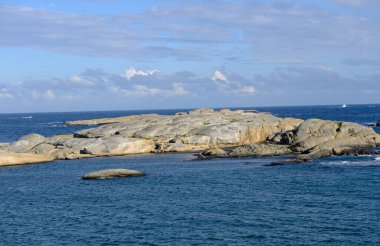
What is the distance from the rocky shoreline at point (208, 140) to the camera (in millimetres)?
92250

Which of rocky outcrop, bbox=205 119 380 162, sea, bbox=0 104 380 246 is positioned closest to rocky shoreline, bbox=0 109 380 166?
rocky outcrop, bbox=205 119 380 162

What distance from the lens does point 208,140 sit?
105 m

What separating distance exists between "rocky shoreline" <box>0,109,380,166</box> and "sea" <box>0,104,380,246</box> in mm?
10425

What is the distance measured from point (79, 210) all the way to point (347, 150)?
52.9 m

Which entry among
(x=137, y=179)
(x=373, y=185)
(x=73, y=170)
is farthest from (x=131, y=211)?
(x=73, y=170)

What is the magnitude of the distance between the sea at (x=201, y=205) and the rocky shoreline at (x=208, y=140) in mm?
10425

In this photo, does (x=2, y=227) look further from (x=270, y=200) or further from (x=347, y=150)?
(x=347, y=150)

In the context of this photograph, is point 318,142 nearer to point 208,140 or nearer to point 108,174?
point 208,140

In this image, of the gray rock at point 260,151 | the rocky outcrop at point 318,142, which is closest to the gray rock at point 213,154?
the rocky outcrop at point 318,142

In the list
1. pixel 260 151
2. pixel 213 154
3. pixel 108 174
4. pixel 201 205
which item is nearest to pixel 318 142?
pixel 260 151

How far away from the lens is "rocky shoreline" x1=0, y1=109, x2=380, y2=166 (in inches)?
3632

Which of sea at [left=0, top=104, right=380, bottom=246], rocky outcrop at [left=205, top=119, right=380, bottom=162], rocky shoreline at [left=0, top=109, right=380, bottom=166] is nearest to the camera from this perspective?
sea at [left=0, top=104, right=380, bottom=246]

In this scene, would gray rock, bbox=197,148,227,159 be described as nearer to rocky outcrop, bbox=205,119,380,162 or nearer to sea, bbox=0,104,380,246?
rocky outcrop, bbox=205,119,380,162

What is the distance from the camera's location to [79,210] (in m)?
52.1
